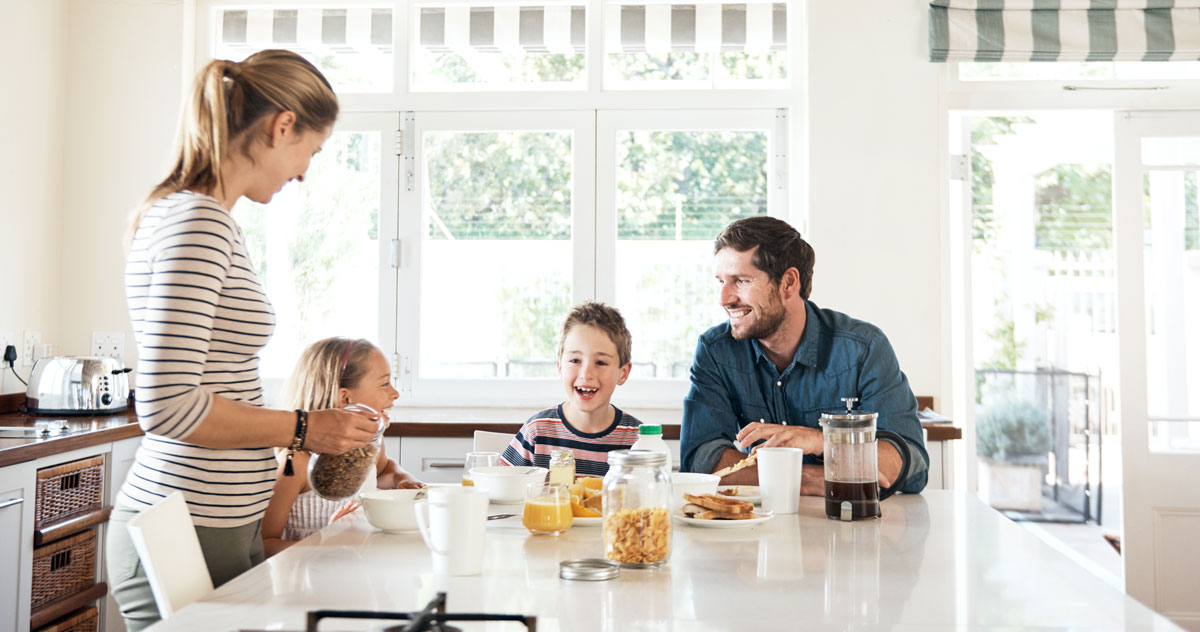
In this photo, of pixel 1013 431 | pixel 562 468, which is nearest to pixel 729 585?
pixel 562 468

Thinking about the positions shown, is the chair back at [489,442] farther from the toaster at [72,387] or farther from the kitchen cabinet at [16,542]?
the toaster at [72,387]

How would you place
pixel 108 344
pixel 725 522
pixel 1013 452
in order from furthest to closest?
pixel 1013 452, pixel 108 344, pixel 725 522

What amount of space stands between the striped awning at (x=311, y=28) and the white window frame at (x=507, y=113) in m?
0.09

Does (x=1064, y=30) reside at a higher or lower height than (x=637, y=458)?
higher

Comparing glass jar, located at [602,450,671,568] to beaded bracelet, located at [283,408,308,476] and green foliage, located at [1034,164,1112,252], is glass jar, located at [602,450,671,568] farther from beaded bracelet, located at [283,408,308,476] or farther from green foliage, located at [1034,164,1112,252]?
green foliage, located at [1034,164,1112,252]

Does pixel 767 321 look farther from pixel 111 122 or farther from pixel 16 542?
pixel 111 122

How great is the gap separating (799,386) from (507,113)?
6.22ft

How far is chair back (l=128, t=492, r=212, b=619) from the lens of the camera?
1.02m

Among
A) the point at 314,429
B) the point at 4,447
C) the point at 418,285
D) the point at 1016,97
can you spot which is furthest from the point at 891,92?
the point at 4,447

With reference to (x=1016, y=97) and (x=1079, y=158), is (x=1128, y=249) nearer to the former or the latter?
(x=1016, y=97)

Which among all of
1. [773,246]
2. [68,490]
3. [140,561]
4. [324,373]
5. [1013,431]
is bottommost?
[1013,431]

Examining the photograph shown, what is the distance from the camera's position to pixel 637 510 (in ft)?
3.84

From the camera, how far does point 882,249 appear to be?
10.7 ft

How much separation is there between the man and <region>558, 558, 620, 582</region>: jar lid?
0.75 meters
